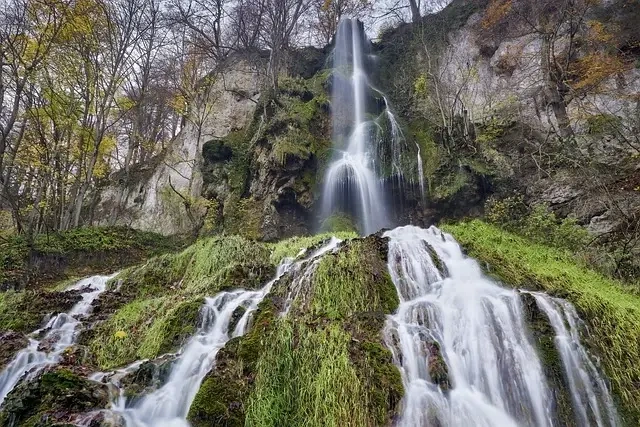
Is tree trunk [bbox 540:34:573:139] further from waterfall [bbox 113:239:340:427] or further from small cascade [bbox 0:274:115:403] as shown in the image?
small cascade [bbox 0:274:115:403]

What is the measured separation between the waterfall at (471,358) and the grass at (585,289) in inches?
9.6

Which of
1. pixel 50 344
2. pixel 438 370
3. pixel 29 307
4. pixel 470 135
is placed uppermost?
pixel 470 135

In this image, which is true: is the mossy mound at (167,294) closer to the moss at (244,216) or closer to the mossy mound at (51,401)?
the mossy mound at (51,401)

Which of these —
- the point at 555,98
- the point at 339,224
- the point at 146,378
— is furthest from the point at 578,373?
the point at 555,98

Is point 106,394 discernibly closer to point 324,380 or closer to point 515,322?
point 324,380

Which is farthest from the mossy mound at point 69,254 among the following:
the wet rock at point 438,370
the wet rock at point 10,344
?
the wet rock at point 438,370

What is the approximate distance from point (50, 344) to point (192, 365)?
116 inches

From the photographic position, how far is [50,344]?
6.70m

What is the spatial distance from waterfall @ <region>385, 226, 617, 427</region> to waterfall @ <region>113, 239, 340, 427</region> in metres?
2.27

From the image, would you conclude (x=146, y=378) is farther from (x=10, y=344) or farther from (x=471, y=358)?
(x=471, y=358)

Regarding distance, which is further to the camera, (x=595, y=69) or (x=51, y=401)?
(x=595, y=69)

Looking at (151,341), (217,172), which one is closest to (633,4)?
(217,172)

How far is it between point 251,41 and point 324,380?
1792 cm

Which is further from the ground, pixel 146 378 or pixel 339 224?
pixel 339 224
